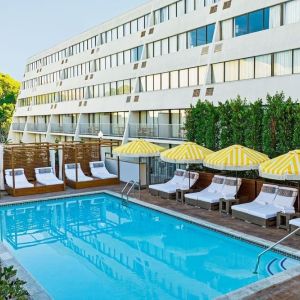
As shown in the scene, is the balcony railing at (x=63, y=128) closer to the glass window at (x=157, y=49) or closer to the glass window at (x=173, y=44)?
the glass window at (x=157, y=49)

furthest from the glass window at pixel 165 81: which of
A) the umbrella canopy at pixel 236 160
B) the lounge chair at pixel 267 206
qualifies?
the lounge chair at pixel 267 206

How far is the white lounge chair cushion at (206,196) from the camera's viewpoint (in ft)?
54.1

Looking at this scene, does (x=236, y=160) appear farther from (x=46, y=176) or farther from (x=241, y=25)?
(x=241, y=25)

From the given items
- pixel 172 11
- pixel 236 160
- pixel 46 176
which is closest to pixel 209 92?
pixel 172 11

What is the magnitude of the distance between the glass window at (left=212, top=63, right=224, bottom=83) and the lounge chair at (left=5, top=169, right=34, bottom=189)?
534 inches

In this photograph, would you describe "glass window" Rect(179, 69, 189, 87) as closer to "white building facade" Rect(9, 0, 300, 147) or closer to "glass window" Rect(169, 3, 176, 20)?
"white building facade" Rect(9, 0, 300, 147)

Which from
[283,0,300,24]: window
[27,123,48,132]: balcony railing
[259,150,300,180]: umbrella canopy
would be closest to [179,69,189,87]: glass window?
[283,0,300,24]: window

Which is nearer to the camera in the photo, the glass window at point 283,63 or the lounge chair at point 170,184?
the lounge chair at point 170,184

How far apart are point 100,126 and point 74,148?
1609cm

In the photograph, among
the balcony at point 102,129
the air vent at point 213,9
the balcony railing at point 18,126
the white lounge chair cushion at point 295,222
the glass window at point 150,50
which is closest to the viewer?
the white lounge chair cushion at point 295,222

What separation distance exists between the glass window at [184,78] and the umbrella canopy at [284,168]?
53.1 feet

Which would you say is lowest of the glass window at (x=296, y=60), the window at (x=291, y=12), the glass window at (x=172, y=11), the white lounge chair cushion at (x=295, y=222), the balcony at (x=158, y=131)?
the white lounge chair cushion at (x=295, y=222)

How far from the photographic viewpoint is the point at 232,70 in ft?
84.4

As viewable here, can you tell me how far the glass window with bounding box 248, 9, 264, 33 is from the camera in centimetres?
2384
